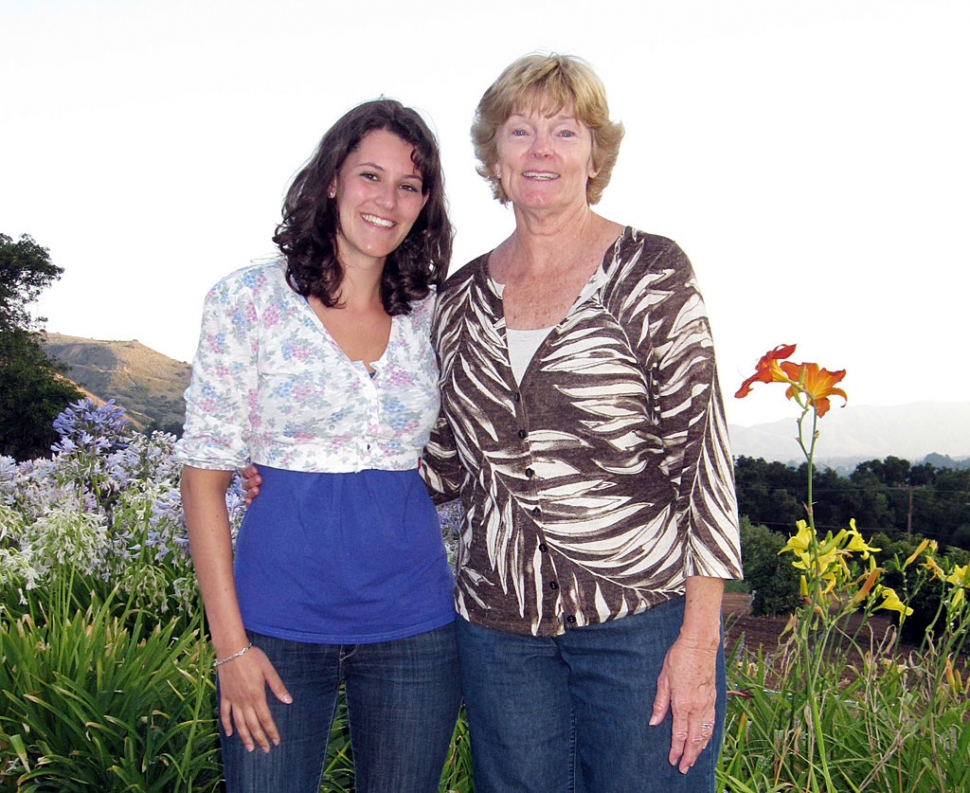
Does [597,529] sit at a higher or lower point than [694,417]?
lower

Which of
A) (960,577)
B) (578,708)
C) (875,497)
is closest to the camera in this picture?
(578,708)

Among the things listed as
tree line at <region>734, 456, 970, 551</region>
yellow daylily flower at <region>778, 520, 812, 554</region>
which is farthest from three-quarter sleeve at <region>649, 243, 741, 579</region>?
tree line at <region>734, 456, 970, 551</region>

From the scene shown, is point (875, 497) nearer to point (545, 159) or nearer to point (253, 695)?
point (545, 159)

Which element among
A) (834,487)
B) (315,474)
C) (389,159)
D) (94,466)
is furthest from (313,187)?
(834,487)

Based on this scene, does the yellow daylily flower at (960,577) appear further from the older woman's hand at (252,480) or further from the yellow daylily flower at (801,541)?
the older woman's hand at (252,480)

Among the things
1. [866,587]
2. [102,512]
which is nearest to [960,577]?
[866,587]

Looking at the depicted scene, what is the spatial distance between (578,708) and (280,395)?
1055mm

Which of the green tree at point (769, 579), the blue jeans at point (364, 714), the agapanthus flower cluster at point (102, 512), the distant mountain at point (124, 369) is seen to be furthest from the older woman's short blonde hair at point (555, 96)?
the distant mountain at point (124, 369)

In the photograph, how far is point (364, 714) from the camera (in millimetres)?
2135

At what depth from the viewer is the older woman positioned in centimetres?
201

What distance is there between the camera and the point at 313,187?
7.78 ft

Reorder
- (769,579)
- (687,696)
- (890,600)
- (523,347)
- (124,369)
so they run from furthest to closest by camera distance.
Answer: (124,369) → (769,579) → (890,600) → (523,347) → (687,696)

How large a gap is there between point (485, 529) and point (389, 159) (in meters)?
1.03

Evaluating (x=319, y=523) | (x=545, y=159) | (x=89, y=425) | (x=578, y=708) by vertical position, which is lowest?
(x=578, y=708)
